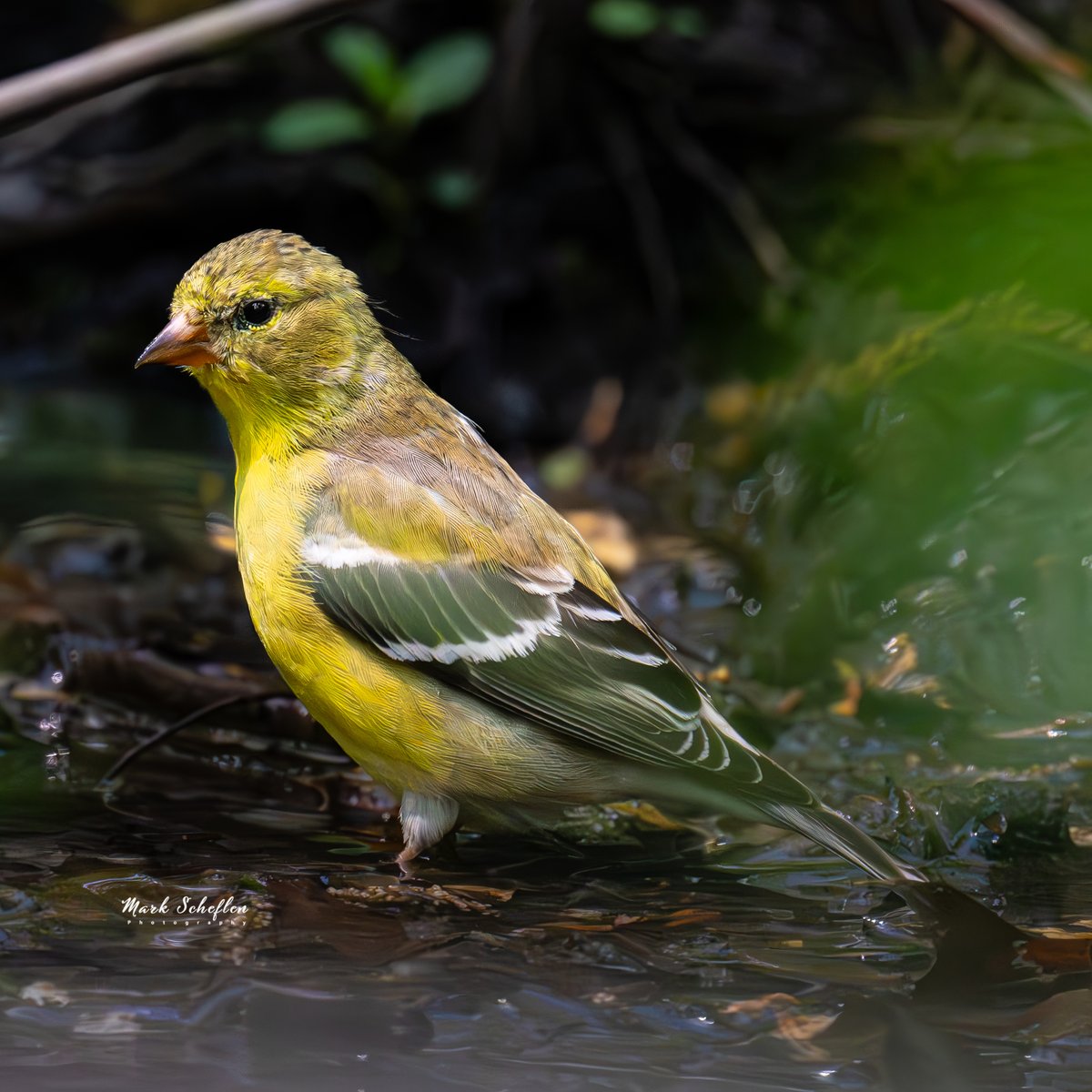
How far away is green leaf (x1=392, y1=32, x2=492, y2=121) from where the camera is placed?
6070 mm

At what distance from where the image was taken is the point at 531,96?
6.87m

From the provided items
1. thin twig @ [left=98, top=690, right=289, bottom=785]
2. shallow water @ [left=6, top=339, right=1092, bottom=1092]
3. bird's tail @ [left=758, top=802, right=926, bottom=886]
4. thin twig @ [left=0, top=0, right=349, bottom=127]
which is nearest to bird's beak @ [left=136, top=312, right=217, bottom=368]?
thin twig @ [left=0, top=0, right=349, bottom=127]

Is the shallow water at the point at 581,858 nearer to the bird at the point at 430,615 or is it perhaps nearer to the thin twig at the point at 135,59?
the bird at the point at 430,615

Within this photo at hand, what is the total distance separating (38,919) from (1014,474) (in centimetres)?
218

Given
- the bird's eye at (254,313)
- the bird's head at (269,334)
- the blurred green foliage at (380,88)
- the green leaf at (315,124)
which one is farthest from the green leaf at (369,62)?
the bird's eye at (254,313)

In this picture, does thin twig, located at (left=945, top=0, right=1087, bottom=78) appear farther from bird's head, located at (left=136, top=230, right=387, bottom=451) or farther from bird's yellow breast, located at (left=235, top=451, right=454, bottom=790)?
bird's yellow breast, located at (left=235, top=451, right=454, bottom=790)

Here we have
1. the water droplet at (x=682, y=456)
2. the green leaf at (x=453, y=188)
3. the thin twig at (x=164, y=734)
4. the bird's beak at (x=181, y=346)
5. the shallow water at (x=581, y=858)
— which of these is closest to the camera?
the shallow water at (x=581, y=858)

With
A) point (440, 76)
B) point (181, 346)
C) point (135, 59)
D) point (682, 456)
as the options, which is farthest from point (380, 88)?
point (181, 346)

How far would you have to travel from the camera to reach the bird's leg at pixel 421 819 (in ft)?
10.6

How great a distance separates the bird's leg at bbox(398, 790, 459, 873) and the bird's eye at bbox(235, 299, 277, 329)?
1.18 metres

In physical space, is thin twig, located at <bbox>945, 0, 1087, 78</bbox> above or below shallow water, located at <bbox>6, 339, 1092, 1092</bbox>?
above

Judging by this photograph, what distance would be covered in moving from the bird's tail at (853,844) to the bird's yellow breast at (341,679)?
0.80 meters

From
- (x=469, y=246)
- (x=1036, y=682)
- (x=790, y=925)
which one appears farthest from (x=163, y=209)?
(x=790, y=925)
